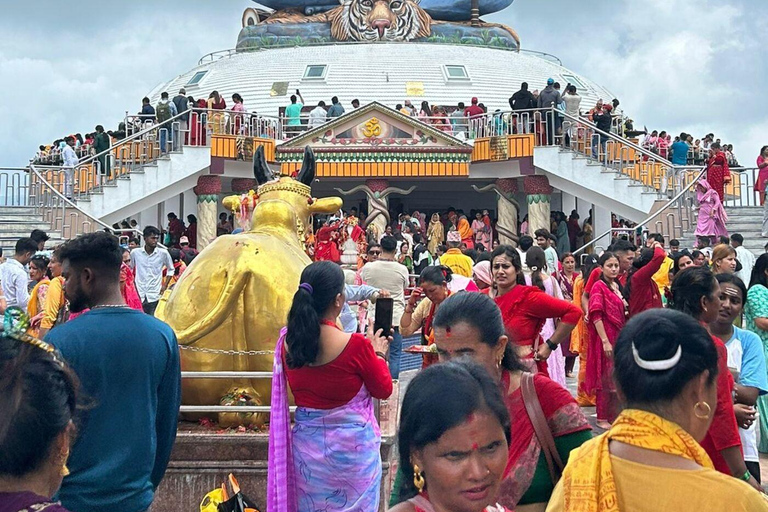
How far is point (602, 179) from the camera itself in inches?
797

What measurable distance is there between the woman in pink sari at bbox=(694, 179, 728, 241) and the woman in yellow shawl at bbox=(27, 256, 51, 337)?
10075 mm

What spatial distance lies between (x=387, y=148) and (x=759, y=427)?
16196 millimetres

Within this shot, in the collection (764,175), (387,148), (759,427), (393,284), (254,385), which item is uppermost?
(387,148)

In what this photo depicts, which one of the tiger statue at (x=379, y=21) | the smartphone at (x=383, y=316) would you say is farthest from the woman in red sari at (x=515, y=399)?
the tiger statue at (x=379, y=21)

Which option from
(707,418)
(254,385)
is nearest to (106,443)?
(707,418)

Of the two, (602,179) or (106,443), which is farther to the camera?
(602,179)

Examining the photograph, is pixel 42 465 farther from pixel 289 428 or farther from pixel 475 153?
pixel 475 153

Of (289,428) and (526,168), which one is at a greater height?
(526,168)

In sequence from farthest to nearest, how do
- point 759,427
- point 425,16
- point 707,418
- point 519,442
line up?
point 425,16, point 759,427, point 519,442, point 707,418

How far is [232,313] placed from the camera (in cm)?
573

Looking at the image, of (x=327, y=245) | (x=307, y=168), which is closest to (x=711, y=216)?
(x=327, y=245)

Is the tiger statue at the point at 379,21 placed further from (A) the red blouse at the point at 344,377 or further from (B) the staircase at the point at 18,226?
(A) the red blouse at the point at 344,377

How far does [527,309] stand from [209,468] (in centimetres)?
187

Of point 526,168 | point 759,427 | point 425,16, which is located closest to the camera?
point 759,427
